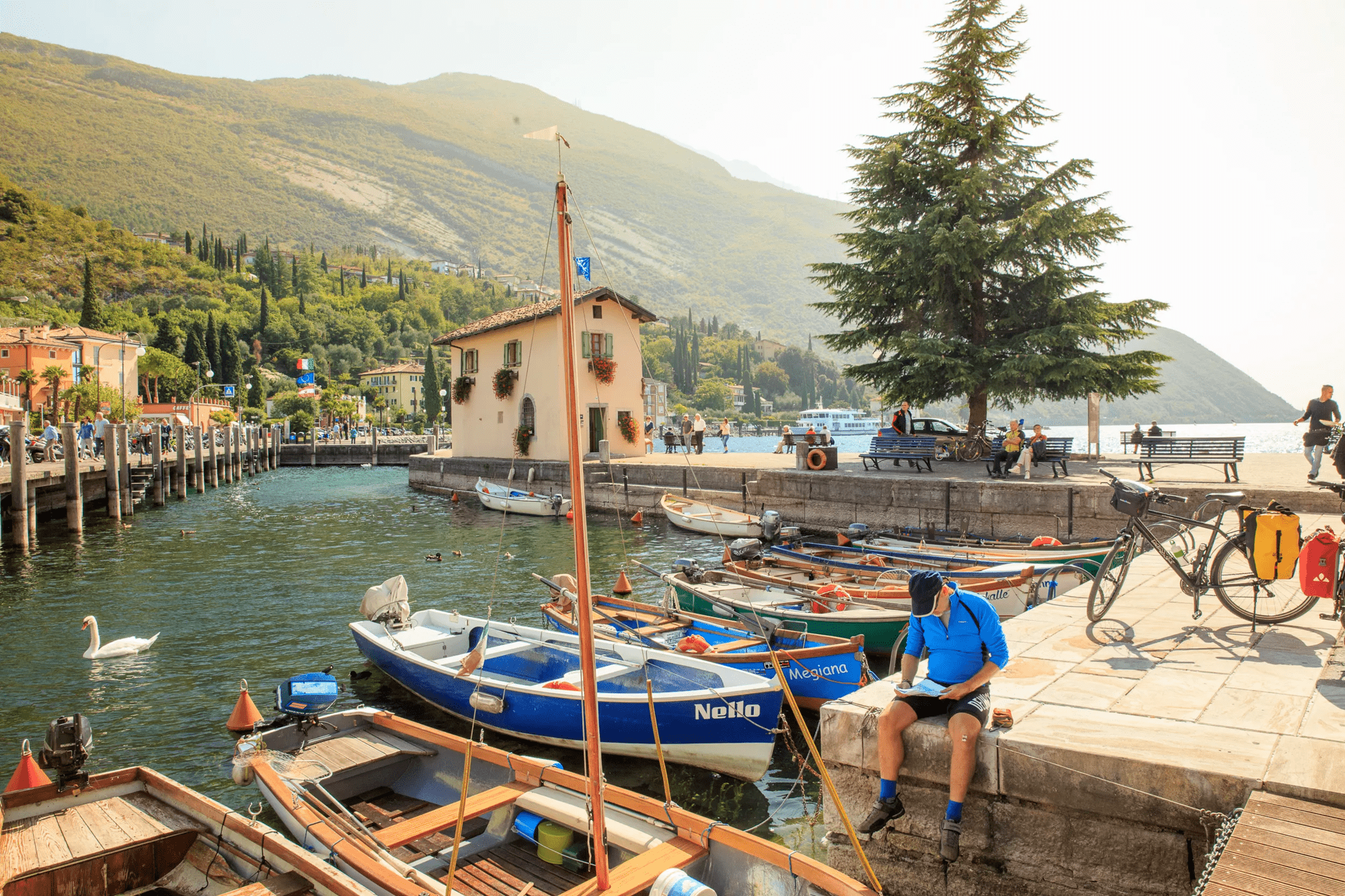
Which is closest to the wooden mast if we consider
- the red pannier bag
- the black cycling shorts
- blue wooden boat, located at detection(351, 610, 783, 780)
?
the black cycling shorts

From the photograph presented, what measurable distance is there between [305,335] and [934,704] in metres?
169

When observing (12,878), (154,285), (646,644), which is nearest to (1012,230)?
(646,644)

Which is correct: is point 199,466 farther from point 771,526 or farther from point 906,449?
point 906,449

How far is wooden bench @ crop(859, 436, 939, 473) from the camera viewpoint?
22.9 m

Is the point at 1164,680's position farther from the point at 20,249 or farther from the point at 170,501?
the point at 20,249

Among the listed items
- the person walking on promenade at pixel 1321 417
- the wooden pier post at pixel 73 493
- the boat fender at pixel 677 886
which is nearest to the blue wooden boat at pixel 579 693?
the boat fender at pixel 677 886

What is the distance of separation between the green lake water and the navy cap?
320cm

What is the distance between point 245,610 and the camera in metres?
15.7

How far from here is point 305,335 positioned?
6083 inches

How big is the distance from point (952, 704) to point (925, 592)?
2.23 ft

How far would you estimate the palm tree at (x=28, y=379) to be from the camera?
212 feet

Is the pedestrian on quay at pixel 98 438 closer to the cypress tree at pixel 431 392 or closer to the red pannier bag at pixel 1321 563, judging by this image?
the red pannier bag at pixel 1321 563

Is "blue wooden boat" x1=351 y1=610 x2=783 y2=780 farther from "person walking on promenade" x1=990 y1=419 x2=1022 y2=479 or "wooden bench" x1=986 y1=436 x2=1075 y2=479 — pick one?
"wooden bench" x1=986 y1=436 x2=1075 y2=479

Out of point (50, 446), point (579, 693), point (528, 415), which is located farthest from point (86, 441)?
point (579, 693)
